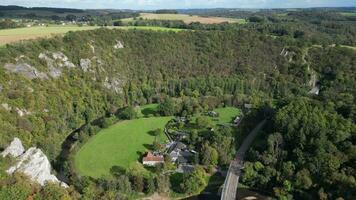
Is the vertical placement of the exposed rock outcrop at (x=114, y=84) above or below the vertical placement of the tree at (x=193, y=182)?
above

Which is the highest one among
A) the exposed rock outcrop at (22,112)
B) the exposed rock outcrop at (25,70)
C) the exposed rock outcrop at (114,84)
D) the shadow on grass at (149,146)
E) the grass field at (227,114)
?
the exposed rock outcrop at (25,70)

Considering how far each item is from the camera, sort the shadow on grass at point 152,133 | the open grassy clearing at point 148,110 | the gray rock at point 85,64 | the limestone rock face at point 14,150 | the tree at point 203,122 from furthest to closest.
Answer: the gray rock at point 85,64, the open grassy clearing at point 148,110, the tree at point 203,122, the shadow on grass at point 152,133, the limestone rock face at point 14,150

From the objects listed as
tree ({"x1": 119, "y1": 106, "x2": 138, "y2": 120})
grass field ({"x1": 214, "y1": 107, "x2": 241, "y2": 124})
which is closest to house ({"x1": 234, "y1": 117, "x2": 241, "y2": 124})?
grass field ({"x1": 214, "y1": 107, "x2": 241, "y2": 124})

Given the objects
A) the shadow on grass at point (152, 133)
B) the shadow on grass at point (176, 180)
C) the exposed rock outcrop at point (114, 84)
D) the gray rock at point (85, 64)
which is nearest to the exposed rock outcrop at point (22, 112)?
the shadow on grass at point (152, 133)

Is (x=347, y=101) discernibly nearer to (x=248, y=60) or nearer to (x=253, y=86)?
(x=253, y=86)

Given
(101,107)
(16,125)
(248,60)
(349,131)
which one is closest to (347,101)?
(349,131)

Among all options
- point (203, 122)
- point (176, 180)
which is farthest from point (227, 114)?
point (176, 180)

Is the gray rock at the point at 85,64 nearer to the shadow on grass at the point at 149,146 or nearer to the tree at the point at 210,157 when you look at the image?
the shadow on grass at the point at 149,146
